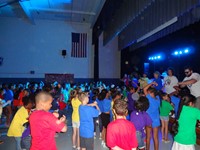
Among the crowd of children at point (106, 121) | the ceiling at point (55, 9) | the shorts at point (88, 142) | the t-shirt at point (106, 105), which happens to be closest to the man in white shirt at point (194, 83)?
the crowd of children at point (106, 121)

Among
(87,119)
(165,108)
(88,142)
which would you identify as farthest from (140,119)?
(165,108)

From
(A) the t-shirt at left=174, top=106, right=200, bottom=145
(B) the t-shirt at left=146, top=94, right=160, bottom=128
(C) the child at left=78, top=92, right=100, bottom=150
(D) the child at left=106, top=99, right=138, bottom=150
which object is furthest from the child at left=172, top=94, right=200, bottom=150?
(C) the child at left=78, top=92, right=100, bottom=150

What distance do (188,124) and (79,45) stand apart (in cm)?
1497

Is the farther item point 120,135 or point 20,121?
point 20,121

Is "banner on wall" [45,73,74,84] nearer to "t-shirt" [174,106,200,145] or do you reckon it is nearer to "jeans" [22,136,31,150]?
"jeans" [22,136,31,150]

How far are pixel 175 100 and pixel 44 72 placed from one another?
41.9ft

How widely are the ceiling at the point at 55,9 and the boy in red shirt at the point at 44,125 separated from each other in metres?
10.2

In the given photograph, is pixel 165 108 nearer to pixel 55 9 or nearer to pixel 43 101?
pixel 43 101

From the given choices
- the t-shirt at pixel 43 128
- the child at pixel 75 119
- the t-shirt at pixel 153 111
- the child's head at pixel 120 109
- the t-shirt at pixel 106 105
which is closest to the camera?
the t-shirt at pixel 43 128

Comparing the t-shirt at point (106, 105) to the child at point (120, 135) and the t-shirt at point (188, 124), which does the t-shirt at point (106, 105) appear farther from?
the child at point (120, 135)

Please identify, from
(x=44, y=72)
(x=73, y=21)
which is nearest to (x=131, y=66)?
(x=73, y=21)

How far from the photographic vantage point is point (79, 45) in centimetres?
1745

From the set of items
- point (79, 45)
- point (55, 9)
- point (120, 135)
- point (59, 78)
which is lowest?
point (120, 135)

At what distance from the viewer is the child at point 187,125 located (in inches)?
127
